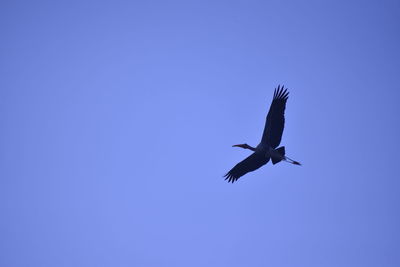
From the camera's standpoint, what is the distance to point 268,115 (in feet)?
49.5

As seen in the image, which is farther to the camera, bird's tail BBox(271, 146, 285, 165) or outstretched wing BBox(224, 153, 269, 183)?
outstretched wing BBox(224, 153, 269, 183)

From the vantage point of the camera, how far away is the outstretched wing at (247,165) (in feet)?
54.2

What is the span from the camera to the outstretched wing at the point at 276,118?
15086mm

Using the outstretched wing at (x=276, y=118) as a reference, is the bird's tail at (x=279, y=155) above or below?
below

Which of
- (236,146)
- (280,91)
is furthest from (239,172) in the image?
(280,91)

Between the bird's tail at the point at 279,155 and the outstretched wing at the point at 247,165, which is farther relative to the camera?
the outstretched wing at the point at 247,165

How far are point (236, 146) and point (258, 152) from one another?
57.0 inches

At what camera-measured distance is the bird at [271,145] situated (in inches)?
595

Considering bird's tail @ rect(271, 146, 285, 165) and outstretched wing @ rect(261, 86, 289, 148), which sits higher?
outstretched wing @ rect(261, 86, 289, 148)

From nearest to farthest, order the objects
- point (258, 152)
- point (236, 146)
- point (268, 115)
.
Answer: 1. point (268, 115)
2. point (258, 152)
3. point (236, 146)

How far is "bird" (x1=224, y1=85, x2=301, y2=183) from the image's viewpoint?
15.1 meters

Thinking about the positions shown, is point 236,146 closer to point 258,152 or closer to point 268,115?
point 258,152

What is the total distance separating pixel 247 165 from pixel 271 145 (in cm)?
171

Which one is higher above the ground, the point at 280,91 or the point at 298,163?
the point at 280,91
